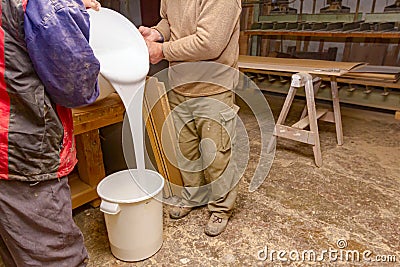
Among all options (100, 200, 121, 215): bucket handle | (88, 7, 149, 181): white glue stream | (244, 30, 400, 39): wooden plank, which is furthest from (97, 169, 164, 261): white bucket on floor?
(244, 30, 400, 39): wooden plank

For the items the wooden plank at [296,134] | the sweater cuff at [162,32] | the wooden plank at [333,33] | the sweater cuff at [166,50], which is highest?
the sweater cuff at [162,32]

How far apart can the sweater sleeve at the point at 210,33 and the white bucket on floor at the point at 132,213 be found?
555 mm

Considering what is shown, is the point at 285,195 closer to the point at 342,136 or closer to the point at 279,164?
the point at 279,164

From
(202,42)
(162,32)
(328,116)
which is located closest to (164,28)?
Result: (162,32)

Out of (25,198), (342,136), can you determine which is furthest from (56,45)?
(342,136)

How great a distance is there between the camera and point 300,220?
1651 mm

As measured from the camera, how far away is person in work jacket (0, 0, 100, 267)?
2.30ft

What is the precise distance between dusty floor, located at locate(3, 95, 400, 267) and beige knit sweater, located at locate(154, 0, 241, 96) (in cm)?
69

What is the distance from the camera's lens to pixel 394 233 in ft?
5.08

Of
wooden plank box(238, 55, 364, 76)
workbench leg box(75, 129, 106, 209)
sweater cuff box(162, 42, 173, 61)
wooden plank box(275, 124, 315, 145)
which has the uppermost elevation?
sweater cuff box(162, 42, 173, 61)

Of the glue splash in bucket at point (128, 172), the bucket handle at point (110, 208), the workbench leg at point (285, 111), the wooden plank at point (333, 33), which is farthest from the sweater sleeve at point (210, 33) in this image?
the wooden plank at point (333, 33)

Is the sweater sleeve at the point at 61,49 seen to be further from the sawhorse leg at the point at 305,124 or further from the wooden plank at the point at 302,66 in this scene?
the wooden plank at the point at 302,66

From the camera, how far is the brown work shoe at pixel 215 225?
154 cm

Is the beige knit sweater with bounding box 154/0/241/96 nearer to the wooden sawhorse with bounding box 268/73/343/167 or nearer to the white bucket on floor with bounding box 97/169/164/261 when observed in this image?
the white bucket on floor with bounding box 97/169/164/261
